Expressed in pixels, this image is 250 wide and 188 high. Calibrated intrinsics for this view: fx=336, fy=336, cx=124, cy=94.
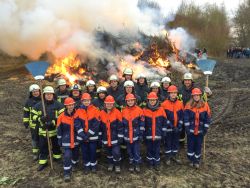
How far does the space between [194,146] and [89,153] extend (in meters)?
2.49

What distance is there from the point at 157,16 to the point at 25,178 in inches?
626

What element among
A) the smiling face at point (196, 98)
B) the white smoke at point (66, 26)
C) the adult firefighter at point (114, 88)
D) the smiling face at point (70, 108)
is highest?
the white smoke at point (66, 26)

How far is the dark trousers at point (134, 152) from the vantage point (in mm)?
7680

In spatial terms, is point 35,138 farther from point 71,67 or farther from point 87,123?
point 71,67

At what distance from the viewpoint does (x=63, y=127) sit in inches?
293

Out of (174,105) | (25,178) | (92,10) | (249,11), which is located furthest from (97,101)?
(249,11)

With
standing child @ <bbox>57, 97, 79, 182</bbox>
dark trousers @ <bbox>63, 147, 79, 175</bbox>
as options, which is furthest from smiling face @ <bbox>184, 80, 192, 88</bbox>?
dark trousers @ <bbox>63, 147, 79, 175</bbox>

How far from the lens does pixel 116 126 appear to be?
7.56m

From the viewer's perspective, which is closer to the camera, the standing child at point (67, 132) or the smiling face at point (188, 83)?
the standing child at point (67, 132)

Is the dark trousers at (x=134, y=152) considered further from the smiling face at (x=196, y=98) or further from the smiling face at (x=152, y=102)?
the smiling face at (x=196, y=98)

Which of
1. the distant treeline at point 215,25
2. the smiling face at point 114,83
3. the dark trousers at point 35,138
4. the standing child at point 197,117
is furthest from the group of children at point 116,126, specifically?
the distant treeline at point 215,25

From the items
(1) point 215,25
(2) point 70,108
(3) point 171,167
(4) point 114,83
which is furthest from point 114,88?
(1) point 215,25

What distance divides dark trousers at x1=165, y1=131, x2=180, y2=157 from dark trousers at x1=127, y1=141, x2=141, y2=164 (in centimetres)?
84

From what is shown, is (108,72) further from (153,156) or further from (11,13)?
(153,156)
